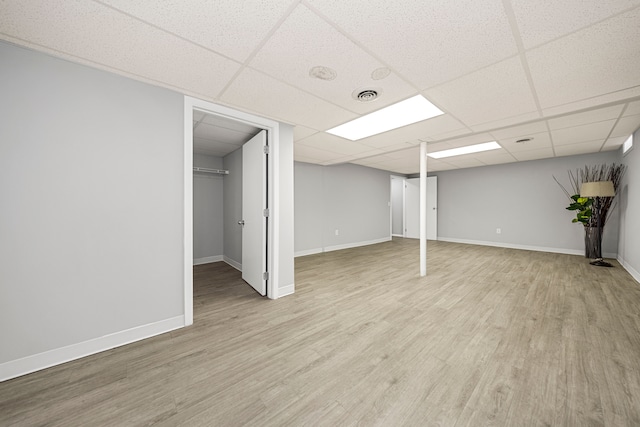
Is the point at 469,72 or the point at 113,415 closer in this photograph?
the point at 113,415

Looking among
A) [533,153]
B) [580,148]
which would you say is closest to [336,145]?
[533,153]

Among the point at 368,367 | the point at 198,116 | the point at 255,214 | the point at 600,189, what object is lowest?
the point at 368,367

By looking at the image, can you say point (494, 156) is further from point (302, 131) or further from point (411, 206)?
point (302, 131)

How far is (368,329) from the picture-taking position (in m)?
2.20

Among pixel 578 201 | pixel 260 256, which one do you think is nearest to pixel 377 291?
pixel 260 256

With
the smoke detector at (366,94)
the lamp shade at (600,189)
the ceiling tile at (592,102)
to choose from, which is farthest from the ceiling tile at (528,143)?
the smoke detector at (366,94)

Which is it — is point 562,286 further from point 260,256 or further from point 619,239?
point 260,256

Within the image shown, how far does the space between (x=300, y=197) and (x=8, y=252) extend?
176 inches

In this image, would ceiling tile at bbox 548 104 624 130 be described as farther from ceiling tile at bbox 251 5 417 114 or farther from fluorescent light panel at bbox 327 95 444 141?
ceiling tile at bbox 251 5 417 114

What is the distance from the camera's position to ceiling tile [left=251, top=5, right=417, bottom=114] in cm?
145

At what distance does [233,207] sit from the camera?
4.63 m

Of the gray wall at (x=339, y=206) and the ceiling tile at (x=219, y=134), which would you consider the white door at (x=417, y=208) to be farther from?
the ceiling tile at (x=219, y=134)

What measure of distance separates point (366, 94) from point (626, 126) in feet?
13.3

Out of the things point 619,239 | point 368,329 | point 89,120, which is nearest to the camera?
point 89,120
